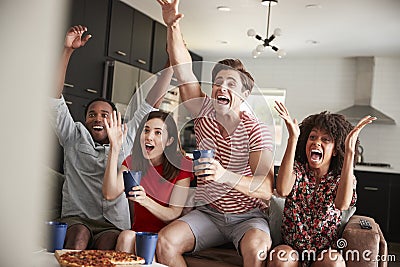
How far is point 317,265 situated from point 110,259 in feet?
2.90

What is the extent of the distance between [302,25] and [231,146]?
3633 millimetres

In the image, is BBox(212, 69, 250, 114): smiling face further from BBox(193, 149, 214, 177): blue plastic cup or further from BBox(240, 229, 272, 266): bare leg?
BBox(240, 229, 272, 266): bare leg

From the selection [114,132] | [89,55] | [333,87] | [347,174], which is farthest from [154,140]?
[333,87]

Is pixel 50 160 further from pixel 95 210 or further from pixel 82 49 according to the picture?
pixel 82 49

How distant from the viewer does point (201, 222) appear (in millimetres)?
2137

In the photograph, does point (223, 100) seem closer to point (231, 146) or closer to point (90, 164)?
point (231, 146)

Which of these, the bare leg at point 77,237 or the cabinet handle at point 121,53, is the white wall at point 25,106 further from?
the cabinet handle at point 121,53

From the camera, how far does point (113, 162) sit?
2.12 meters

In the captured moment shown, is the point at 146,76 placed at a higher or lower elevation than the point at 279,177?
higher

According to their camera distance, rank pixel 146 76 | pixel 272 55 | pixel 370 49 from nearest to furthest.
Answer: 1. pixel 146 76
2. pixel 370 49
3. pixel 272 55

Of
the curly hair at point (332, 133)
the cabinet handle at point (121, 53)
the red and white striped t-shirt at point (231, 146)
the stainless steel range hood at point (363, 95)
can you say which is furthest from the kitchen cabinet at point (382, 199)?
the red and white striped t-shirt at point (231, 146)

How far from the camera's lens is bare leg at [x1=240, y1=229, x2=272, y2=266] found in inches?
77.0

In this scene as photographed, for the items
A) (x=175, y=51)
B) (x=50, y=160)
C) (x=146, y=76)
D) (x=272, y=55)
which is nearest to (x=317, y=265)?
(x=175, y=51)

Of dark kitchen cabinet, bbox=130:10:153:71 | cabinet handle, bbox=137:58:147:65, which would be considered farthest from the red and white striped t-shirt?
cabinet handle, bbox=137:58:147:65
